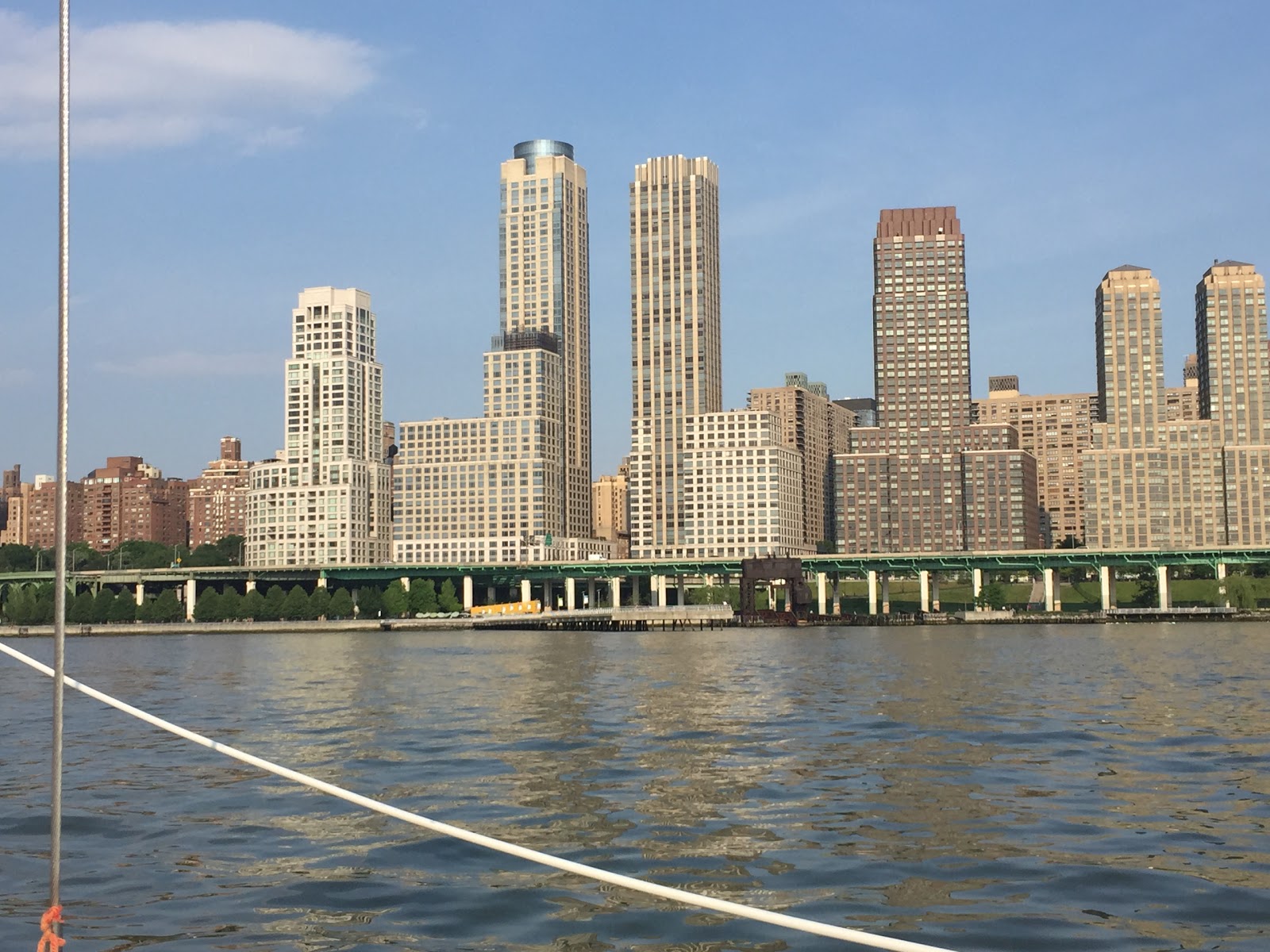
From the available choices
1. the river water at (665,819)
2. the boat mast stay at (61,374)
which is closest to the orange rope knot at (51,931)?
the boat mast stay at (61,374)

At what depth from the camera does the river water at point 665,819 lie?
65.3ft

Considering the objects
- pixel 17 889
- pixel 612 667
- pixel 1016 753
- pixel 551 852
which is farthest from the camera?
pixel 612 667

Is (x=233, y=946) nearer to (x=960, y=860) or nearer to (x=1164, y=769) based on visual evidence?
(x=960, y=860)

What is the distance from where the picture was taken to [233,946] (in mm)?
18734

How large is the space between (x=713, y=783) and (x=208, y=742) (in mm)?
20437

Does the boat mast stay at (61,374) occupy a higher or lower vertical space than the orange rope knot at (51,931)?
higher

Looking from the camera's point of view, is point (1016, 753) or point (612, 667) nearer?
point (1016, 753)

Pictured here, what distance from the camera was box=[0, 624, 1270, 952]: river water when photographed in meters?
19.9

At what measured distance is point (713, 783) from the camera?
33.7 meters

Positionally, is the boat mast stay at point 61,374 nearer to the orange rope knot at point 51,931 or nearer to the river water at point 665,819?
the orange rope knot at point 51,931

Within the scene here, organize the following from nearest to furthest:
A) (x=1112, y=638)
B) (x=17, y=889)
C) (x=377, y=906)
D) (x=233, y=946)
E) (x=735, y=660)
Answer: (x=233, y=946), (x=377, y=906), (x=17, y=889), (x=735, y=660), (x=1112, y=638)

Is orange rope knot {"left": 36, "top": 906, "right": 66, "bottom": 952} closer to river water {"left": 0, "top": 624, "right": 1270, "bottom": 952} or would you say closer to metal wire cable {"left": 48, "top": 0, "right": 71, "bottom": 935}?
metal wire cable {"left": 48, "top": 0, "right": 71, "bottom": 935}

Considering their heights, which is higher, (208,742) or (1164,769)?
(208,742)

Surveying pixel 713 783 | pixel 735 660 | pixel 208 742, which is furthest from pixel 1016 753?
pixel 735 660
